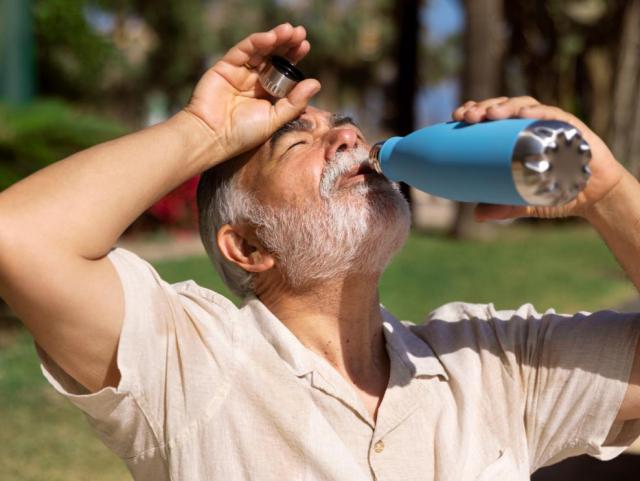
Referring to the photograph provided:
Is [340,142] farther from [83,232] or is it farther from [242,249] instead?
[83,232]

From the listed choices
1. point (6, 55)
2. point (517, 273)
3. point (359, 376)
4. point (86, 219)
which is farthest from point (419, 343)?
point (6, 55)

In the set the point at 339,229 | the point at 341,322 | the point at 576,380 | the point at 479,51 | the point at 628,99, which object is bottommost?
the point at 628,99

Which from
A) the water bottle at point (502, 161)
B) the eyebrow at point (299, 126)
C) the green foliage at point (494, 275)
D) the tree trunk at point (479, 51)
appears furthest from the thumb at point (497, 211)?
the tree trunk at point (479, 51)

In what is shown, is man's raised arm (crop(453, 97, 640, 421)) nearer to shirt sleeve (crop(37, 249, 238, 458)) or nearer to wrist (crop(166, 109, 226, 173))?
wrist (crop(166, 109, 226, 173))

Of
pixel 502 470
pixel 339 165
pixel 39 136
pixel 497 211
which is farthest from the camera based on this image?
pixel 39 136

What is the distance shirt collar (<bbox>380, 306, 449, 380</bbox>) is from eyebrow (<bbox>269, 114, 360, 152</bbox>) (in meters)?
0.52

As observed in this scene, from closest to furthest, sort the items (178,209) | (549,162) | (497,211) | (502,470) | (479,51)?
(549,162) < (497,211) < (502,470) < (178,209) < (479,51)

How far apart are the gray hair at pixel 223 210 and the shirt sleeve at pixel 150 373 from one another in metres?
0.37

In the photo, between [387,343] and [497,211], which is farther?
[387,343]

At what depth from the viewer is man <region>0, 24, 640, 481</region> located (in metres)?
1.95

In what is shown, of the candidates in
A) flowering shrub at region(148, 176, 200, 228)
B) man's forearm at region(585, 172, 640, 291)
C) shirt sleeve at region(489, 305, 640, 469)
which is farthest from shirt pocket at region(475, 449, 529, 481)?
flowering shrub at region(148, 176, 200, 228)

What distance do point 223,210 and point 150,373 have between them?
612mm

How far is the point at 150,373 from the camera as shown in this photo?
78.6 inches

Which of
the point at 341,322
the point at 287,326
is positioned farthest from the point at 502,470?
the point at 287,326
